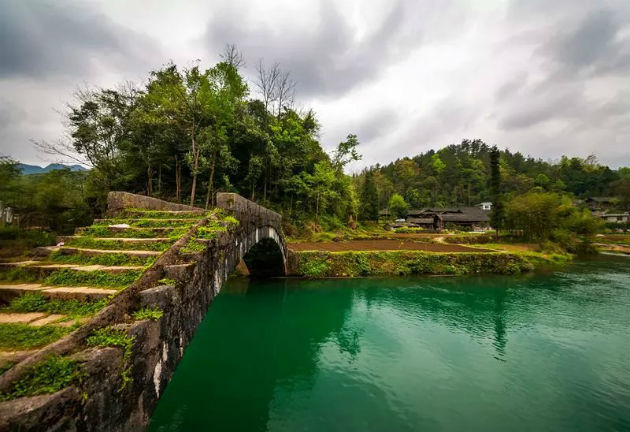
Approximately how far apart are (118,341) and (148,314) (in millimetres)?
596

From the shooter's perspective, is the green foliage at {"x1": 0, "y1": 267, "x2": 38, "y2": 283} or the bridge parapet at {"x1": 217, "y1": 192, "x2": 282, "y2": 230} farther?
the bridge parapet at {"x1": 217, "y1": 192, "x2": 282, "y2": 230}

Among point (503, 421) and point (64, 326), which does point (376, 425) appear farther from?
point (64, 326)

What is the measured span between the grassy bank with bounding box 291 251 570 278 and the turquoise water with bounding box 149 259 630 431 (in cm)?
356

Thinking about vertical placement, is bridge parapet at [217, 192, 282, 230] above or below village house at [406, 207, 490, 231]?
below

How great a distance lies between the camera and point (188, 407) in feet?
21.7

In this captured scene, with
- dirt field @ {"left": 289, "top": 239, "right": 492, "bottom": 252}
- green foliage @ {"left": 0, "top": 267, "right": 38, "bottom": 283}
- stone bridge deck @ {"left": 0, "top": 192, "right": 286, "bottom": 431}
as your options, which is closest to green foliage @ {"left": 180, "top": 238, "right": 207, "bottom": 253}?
stone bridge deck @ {"left": 0, "top": 192, "right": 286, "bottom": 431}

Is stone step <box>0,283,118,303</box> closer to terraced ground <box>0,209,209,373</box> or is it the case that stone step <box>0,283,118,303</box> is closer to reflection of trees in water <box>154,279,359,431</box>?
terraced ground <box>0,209,209,373</box>

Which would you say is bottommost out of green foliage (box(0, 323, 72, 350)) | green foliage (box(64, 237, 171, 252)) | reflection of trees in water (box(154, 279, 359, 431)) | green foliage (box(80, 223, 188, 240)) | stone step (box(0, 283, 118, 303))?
reflection of trees in water (box(154, 279, 359, 431))

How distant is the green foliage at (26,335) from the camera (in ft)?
8.30

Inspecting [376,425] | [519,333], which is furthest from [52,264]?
[519,333]

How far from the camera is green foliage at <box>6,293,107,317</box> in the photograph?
129 inches

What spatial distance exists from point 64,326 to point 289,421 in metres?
5.73

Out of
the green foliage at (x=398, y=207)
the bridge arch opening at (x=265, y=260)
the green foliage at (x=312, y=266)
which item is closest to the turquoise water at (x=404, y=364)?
the bridge arch opening at (x=265, y=260)

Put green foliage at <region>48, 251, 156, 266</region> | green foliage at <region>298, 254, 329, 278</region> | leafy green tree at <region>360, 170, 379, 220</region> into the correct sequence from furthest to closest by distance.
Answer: leafy green tree at <region>360, 170, 379, 220</region>, green foliage at <region>298, 254, 329, 278</region>, green foliage at <region>48, 251, 156, 266</region>
